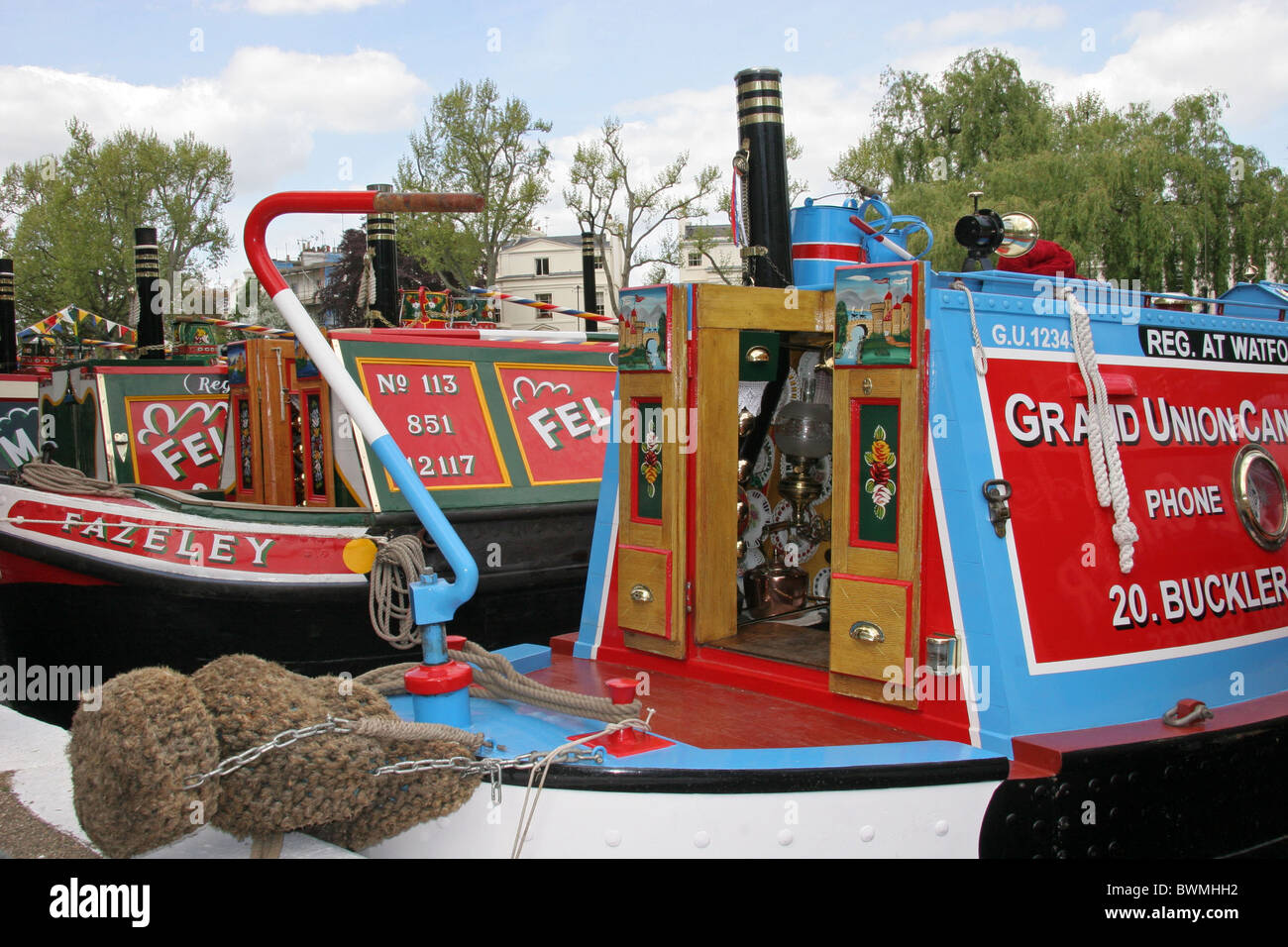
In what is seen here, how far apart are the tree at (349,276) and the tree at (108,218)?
4.82 meters

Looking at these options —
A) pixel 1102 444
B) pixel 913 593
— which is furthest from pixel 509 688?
pixel 1102 444

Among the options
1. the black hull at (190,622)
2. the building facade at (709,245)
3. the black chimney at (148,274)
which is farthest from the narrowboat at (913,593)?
the building facade at (709,245)

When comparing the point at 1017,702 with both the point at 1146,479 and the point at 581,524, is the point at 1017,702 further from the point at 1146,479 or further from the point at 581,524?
the point at 581,524

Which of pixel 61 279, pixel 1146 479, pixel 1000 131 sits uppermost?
pixel 1000 131

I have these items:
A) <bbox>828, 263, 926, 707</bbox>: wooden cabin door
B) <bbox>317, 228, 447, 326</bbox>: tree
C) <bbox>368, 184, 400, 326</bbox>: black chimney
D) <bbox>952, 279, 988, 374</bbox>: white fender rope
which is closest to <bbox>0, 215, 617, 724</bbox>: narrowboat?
<bbox>368, 184, 400, 326</bbox>: black chimney

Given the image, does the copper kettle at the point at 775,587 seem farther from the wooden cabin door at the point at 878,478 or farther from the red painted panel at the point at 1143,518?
the red painted panel at the point at 1143,518

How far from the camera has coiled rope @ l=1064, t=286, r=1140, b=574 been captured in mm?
3498

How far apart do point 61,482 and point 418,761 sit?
509 centimetres

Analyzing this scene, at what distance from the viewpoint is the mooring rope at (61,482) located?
6.75 m

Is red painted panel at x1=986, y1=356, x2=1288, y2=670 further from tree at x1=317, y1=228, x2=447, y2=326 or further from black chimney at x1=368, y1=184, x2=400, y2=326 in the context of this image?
tree at x1=317, y1=228, x2=447, y2=326

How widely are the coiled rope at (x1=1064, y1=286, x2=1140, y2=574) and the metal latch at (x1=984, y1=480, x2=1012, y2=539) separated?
425 millimetres

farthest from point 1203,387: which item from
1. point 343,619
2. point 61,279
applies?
point 61,279

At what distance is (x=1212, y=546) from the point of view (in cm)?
393
